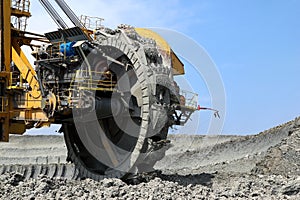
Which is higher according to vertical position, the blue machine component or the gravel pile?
the blue machine component

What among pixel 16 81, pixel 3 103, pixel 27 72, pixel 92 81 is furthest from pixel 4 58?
pixel 92 81

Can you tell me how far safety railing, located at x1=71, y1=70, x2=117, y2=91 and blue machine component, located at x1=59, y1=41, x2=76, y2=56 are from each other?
629 millimetres

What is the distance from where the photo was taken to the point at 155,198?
9.74 m

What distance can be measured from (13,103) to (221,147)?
15904mm

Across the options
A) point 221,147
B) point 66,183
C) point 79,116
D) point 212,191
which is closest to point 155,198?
point 212,191

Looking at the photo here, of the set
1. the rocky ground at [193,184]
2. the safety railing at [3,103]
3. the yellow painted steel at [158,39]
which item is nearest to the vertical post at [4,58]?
the safety railing at [3,103]

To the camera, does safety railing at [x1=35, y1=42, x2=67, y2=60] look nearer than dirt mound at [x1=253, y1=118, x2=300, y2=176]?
Yes

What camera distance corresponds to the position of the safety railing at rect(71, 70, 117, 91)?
1230cm

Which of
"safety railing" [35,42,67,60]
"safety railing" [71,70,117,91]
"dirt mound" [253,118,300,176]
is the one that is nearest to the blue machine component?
"safety railing" [35,42,67,60]

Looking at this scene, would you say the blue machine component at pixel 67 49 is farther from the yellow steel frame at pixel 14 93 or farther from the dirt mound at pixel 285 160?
the dirt mound at pixel 285 160

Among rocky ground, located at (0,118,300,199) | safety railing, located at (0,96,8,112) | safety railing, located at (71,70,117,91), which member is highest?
safety railing, located at (71,70,117,91)

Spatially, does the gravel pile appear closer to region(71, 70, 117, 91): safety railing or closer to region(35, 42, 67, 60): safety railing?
region(71, 70, 117, 91): safety railing

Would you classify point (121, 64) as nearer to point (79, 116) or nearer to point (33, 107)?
point (79, 116)

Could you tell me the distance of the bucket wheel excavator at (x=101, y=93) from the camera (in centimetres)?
1223
